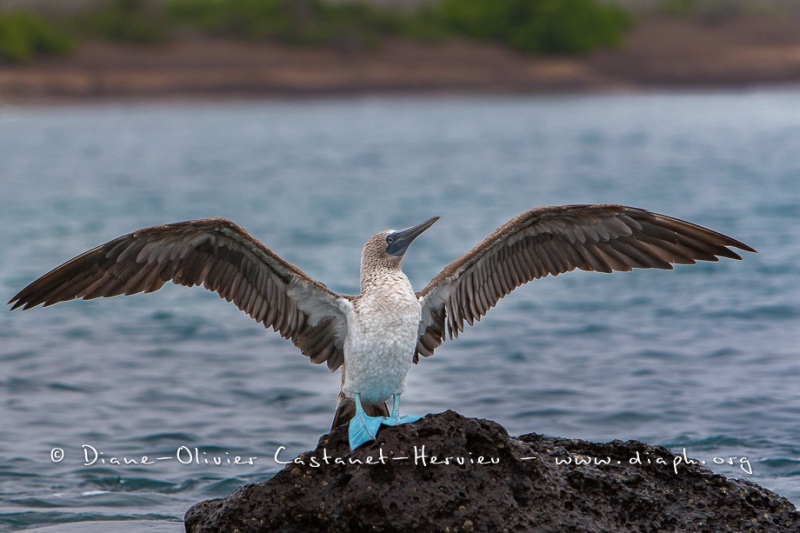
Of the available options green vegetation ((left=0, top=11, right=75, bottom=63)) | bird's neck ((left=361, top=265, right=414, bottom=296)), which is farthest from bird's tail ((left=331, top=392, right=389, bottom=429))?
green vegetation ((left=0, top=11, right=75, bottom=63))

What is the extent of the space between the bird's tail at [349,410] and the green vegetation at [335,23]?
162ft

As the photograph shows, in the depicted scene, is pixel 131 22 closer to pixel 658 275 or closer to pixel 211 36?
→ pixel 211 36

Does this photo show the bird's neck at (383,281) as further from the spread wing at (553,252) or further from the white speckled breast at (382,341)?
the spread wing at (553,252)

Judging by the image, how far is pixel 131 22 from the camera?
57.3m

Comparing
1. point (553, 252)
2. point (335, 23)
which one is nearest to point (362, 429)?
point (553, 252)

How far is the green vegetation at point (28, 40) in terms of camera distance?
5009cm

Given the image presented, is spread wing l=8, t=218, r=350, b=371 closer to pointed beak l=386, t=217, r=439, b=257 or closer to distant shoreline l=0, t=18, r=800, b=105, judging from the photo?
pointed beak l=386, t=217, r=439, b=257

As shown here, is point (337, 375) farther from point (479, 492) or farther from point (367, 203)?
point (367, 203)

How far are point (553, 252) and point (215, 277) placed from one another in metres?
2.07

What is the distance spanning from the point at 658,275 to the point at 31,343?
25.5ft

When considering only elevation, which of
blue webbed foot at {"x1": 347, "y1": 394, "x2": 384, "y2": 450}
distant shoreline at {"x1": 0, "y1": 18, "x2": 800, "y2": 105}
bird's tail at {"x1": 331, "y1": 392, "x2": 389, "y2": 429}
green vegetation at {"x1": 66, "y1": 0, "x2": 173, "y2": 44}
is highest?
green vegetation at {"x1": 66, "y1": 0, "x2": 173, "y2": 44}

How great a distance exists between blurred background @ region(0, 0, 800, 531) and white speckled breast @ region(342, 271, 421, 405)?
4.95ft

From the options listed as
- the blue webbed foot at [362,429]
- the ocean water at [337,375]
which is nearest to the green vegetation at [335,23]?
the ocean water at [337,375]

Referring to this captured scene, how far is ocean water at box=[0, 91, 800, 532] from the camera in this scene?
7.98 meters
